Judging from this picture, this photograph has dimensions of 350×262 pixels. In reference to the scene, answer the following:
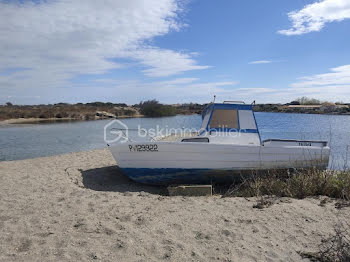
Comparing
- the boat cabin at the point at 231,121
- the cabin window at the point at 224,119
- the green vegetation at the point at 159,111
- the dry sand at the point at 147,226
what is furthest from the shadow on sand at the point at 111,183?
the green vegetation at the point at 159,111

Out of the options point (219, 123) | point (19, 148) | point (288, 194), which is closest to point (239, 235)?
point (288, 194)

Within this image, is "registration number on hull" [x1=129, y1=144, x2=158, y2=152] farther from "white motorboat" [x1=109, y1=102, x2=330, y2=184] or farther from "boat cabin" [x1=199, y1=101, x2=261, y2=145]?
"boat cabin" [x1=199, y1=101, x2=261, y2=145]

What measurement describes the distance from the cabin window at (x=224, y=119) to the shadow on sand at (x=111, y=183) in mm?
2721

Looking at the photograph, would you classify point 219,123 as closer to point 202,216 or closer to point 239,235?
point 202,216

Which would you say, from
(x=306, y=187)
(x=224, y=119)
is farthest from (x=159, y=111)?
(x=306, y=187)

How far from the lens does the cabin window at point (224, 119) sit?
30.8ft

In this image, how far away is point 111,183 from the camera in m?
8.73

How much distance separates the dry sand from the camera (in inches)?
163

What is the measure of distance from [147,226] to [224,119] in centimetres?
521

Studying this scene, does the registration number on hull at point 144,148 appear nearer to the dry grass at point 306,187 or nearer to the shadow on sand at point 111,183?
the shadow on sand at point 111,183

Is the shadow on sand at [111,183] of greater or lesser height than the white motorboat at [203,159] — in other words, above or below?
below

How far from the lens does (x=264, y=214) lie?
566 cm

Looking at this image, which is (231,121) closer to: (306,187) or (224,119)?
(224,119)

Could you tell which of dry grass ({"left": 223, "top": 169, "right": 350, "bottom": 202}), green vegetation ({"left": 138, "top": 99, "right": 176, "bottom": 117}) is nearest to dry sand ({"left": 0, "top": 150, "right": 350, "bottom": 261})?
dry grass ({"left": 223, "top": 169, "right": 350, "bottom": 202})
